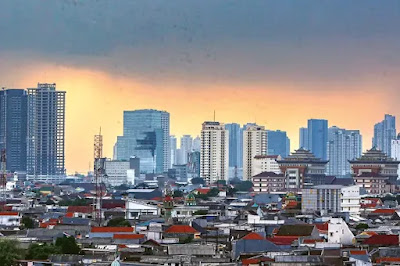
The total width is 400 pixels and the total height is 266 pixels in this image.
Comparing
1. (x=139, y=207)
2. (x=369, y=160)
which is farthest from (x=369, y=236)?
(x=369, y=160)

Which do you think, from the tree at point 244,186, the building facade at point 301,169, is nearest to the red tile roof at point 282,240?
the building facade at point 301,169

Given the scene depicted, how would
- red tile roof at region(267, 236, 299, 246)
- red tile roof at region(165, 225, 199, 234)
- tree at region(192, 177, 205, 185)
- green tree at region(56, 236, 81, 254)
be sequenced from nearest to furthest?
1. green tree at region(56, 236, 81, 254)
2. red tile roof at region(267, 236, 299, 246)
3. red tile roof at region(165, 225, 199, 234)
4. tree at region(192, 177, 205, 185)

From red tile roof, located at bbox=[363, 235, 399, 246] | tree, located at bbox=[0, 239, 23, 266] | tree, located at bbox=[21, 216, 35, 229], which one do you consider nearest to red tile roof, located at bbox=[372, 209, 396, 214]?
tree, located at bbox=[21, 216, 35, 229]

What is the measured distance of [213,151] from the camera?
6791 inches

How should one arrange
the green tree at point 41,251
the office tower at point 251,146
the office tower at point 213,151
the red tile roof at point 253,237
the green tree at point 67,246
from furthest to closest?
the office tower at point 251,146, the office tower at point 213,151, the red tile roof at point 253,237, the green tree at point 67,246, the green tree at point 41,251

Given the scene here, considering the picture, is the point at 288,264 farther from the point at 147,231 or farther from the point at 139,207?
the point at 139,207

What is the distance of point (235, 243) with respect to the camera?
2127 inches

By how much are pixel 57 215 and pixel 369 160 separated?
67069 mm

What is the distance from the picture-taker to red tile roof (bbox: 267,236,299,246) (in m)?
57.9

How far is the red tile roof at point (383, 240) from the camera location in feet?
185

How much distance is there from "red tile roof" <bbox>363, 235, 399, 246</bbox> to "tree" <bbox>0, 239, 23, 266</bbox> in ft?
42.4

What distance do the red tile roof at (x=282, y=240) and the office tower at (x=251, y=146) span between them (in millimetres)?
110763

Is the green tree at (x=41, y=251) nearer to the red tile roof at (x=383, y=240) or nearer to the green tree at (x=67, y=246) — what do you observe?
the green tree at (x=67, y=246)

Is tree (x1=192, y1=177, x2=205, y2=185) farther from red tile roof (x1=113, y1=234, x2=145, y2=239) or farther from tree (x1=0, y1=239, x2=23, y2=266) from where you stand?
tree (x1=0, y1=239, x2=23, y2=266)
